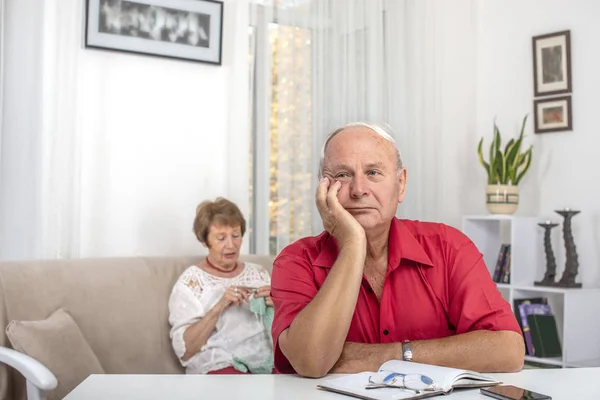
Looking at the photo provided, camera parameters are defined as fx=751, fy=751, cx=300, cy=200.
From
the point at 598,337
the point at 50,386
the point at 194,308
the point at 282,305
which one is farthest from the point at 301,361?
the point at 598,337

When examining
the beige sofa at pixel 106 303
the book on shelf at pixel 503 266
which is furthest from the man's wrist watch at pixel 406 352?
the book on shelf at pixel 503 266

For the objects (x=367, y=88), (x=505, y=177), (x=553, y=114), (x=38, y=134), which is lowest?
(x=505, y=177)

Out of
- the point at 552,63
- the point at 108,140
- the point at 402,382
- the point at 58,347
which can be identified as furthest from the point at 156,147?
the point at 402,382

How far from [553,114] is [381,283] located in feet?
8.22

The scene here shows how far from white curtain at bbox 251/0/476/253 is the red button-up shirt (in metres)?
1.78

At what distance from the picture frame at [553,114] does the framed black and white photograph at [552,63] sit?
0.16 feet

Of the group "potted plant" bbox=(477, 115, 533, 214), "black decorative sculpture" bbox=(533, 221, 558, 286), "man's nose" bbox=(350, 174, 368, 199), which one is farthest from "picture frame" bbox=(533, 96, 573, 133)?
"man's nose" bbox=(350, 174, 368, 199)

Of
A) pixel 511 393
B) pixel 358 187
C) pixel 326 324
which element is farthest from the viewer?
pixel 358 187

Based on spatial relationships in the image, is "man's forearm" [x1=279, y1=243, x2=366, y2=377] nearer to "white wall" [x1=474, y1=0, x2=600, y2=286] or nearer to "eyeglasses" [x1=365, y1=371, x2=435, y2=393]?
"eyeglasses" [x1=365, y1=371, x2=435, y2=393]

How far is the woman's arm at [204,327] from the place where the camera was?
2.86m

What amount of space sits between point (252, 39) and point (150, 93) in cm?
59

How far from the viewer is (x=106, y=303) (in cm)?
286

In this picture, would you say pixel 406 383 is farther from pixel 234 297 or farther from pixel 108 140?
pixel 108 140

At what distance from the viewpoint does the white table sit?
138 centimetres
